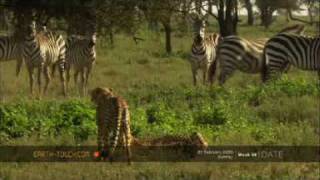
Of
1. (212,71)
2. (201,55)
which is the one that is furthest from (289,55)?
(201,55)

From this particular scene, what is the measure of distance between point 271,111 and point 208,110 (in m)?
1.22

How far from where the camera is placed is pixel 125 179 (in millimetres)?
7781

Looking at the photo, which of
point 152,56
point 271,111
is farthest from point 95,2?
point 152,56

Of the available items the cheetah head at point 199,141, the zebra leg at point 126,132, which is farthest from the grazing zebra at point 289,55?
the zebra leg at point 126,132

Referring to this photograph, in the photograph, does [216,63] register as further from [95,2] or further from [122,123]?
[95,2]

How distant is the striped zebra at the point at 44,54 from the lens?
1717 cm

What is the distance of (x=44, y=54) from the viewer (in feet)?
57.4

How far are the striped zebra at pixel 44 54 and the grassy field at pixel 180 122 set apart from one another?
53cm

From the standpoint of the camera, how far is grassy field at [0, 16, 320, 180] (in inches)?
325

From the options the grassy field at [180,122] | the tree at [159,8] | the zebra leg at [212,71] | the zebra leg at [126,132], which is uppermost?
the tree at [159,8]

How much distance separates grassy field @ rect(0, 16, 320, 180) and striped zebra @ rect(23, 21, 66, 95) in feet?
1.75

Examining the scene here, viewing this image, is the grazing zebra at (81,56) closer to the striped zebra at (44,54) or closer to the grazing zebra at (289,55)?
the striped zebra at (44,54)

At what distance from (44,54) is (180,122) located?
22.7 feet

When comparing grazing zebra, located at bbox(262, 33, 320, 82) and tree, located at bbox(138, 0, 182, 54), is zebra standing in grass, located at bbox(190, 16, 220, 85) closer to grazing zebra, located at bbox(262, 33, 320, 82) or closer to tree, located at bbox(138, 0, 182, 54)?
grazing zebra, located at bbox(262, 33, 320, 82)
